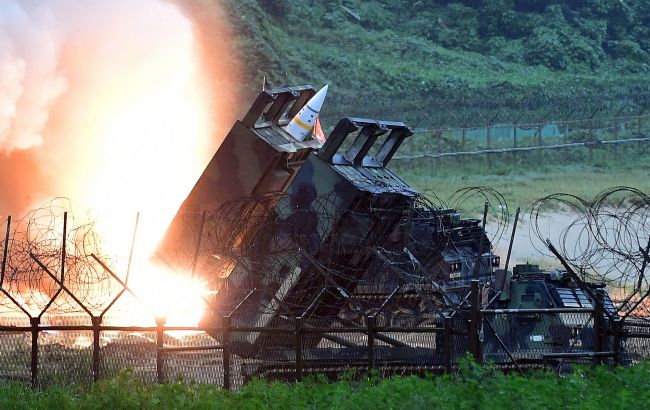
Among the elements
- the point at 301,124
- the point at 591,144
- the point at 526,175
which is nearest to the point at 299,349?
the point at 301,124

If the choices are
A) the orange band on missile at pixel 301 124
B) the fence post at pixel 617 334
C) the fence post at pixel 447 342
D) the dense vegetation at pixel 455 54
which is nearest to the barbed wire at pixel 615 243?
the fence post at pixel 617 334

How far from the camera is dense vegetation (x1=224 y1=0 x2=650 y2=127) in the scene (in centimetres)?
5134

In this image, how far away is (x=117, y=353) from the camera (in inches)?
701

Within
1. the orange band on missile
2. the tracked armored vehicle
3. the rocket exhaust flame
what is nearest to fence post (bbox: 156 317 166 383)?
the tracked armored vehicle

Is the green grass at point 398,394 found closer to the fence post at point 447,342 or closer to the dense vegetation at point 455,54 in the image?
the fence post at point 447,342

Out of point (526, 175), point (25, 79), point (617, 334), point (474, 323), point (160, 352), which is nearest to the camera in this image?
point (474, 323)

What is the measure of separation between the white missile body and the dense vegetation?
2603cm

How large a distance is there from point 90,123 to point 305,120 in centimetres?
789

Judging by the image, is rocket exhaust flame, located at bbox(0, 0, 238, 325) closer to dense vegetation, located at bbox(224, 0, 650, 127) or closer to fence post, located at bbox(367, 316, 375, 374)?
fence post, located at bbox(367, 316, 375, 374)

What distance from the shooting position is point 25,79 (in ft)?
96.9

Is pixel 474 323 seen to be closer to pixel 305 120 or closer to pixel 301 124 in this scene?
pixel 301 124

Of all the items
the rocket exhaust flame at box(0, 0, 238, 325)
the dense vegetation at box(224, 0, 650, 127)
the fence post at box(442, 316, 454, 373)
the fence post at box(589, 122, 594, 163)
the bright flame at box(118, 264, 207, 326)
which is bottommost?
the fence post at box(442, 316, 454, 373)

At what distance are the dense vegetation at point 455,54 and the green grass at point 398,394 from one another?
35.0 meters

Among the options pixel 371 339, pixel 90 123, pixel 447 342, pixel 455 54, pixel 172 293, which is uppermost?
pixel 455 54
